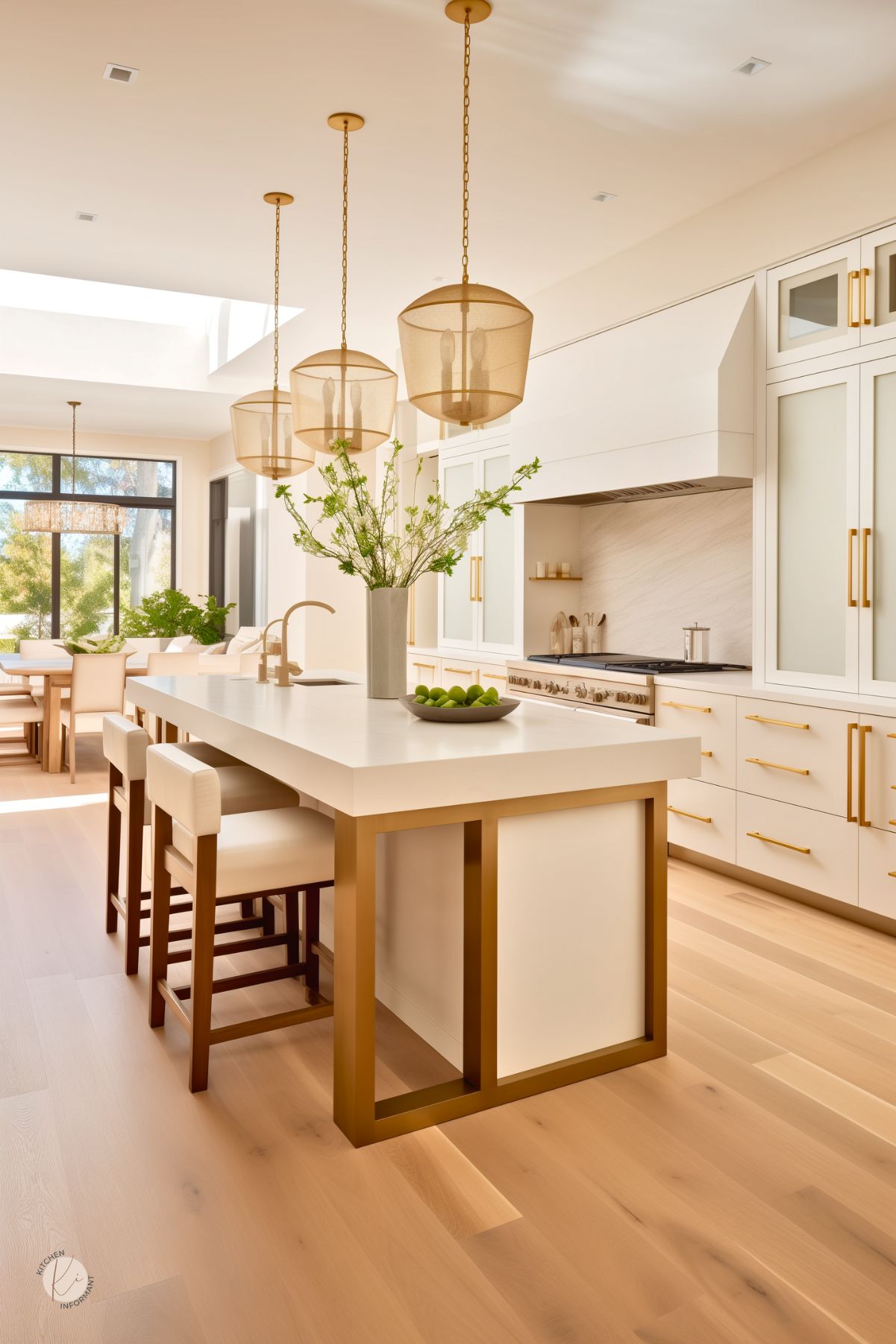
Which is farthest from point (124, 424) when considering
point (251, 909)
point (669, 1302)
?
point (669, 1302)

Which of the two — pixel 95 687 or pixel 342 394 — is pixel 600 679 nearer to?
pixel 342 394

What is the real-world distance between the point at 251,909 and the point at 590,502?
9.81 feet

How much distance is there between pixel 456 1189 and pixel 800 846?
218cm

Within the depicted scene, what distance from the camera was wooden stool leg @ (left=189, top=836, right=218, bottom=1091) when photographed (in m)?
2.19

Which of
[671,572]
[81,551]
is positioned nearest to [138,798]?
[671,572]

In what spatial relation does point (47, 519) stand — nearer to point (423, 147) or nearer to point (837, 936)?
point (423, 147)

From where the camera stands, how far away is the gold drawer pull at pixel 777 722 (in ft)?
11.7

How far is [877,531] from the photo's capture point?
11.2ft

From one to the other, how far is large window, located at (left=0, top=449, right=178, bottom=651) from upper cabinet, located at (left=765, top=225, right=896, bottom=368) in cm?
772

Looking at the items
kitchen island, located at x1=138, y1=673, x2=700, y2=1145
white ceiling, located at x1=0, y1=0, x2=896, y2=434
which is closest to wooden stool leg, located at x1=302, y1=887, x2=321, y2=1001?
kitchen island, located at x1=138, y1=673, x2=700, y2=1145

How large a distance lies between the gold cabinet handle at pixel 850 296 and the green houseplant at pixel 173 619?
21.3 ft

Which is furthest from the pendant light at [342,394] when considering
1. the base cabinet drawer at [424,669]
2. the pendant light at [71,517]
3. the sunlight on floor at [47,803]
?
the pendant light at [71,517]

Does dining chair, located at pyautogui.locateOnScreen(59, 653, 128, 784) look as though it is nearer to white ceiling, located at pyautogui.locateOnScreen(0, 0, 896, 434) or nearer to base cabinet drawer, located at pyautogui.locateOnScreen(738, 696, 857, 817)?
white ceiling, located at pyautogui.locateOnScreen(0, 0, 896, 434)

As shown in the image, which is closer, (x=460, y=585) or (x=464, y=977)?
(x=464, y=977)
